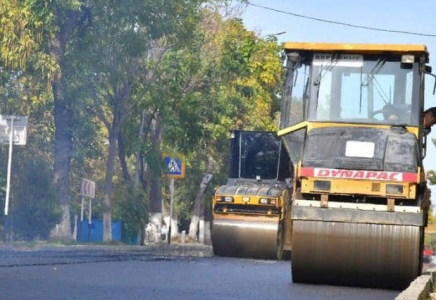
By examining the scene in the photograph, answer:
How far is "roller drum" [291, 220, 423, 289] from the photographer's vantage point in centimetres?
1565

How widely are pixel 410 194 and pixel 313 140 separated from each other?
5.20 feet

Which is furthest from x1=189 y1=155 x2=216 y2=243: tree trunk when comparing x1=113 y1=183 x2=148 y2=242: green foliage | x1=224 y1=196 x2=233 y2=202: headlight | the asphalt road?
the asphalt road

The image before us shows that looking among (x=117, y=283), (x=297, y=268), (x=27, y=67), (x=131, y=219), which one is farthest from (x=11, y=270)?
(x=131, y=219)

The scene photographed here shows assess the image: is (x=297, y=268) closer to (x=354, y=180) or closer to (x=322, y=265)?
(x=322, y=265)

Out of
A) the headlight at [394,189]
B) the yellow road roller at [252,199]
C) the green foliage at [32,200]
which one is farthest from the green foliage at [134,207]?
the headlight at [394,189]

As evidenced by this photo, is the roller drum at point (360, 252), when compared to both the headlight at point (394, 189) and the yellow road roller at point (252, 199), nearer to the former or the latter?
the headlight at point (394, 189)

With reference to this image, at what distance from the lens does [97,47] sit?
37938 mm

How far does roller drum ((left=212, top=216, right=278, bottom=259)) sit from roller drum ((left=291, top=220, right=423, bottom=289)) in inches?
440

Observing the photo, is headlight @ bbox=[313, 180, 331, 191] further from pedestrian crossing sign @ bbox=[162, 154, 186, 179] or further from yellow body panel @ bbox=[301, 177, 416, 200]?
pedestrian crossing sign @ bbox=[162, 154, 186, 179]

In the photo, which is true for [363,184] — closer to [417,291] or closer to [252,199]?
[417,291]

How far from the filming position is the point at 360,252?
621 inches

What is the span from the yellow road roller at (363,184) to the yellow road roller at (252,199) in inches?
385

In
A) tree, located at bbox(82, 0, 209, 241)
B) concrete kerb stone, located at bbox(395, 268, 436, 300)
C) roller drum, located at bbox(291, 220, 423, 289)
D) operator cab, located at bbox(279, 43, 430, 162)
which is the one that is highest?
tree, located at bbox(82, 0, 209, 241)

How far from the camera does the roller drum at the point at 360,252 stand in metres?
15.6
